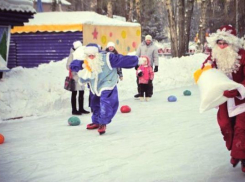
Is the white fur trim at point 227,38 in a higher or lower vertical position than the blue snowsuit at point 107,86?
higher

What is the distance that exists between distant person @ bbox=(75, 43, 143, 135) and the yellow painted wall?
39.2 ft

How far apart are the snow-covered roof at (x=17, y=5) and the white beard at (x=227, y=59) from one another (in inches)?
368

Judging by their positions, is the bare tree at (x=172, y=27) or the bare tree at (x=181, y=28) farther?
the bare tree at (x=181, y=28)

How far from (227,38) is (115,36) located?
17359mm

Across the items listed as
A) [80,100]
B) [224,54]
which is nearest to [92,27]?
[80,100]

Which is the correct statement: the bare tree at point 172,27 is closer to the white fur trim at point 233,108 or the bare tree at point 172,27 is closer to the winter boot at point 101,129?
the winter boot at point 101,129

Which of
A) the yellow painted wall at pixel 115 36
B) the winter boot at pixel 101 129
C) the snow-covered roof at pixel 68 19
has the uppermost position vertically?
the snow-covered roof at pixel 68 19

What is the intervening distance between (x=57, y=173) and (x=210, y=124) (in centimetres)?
402

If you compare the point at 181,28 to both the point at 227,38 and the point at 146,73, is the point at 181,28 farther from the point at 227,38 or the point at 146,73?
the point at 227,38

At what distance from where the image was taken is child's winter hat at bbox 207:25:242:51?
5848 mm

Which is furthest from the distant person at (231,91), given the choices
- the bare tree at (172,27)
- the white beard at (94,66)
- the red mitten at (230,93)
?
the bare tree at (172,27)

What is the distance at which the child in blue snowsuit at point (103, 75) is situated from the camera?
8.31 meters

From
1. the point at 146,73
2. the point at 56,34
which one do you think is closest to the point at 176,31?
the point at 56,34

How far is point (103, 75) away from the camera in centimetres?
845
